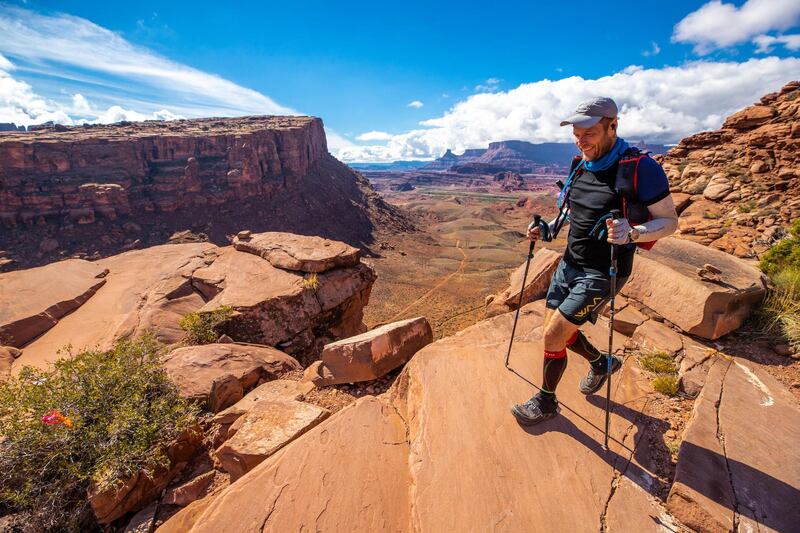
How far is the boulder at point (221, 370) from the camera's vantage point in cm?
482

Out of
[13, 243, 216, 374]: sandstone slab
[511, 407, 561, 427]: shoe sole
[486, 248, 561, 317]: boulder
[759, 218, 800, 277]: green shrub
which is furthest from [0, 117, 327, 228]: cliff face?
[759, 218, 800, 277]: green shrub

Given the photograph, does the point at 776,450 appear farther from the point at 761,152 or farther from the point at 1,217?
the point at 1,217

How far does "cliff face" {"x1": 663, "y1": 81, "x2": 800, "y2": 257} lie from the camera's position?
816cm

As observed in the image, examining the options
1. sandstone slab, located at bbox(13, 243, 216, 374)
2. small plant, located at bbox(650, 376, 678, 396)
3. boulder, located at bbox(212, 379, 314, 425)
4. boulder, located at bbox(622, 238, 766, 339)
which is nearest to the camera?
small plant, located at bbox(650, 376, 678, 396)

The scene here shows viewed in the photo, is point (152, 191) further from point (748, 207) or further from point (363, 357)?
point (748, 207)

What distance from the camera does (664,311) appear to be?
5.25 m

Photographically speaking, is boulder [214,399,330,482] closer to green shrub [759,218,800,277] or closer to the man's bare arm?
the man's bare arm

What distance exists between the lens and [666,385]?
12.3ft

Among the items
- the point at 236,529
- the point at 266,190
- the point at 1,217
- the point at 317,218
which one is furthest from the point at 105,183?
the point at 236,529

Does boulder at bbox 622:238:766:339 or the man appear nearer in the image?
the man

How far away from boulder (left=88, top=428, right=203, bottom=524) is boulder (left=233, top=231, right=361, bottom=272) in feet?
20.6

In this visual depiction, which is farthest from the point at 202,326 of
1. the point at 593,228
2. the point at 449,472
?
the point at 593,228

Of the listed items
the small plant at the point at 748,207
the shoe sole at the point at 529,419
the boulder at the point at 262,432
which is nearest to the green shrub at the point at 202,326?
the boulder at the point at 262,432

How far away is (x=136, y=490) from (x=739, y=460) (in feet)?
18.6
